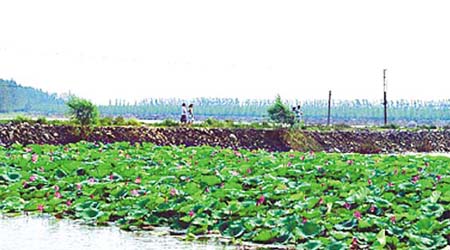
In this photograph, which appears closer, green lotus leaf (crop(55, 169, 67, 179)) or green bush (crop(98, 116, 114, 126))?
green lotus leaf (crop(55, 169, 67, 179))

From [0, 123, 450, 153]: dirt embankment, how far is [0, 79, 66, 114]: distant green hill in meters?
32.4

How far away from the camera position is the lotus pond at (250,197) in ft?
31.5

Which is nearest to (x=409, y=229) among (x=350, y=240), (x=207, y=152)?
(x=350, y=240)

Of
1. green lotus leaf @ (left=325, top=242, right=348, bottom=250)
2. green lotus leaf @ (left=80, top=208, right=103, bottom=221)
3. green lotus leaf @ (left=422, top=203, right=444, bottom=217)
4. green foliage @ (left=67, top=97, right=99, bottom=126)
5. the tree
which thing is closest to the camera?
green lotus leaf @ (left=325, top=242, right=348, bottom=250)

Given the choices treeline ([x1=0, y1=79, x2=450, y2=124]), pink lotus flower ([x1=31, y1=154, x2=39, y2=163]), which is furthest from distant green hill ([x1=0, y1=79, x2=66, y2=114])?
pink lotus flower ([x1=31, y1=154, x2=39, y2=163])

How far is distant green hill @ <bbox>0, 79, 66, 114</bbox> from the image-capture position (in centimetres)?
6719

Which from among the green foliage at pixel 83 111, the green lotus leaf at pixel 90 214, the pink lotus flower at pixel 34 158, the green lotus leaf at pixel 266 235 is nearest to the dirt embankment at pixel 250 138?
the green foliage at pixel 83 111

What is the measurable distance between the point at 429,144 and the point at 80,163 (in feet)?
95.8

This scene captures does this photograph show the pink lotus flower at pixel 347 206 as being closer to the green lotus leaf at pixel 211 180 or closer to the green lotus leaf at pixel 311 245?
the green lotus leaf at pixel 311 245

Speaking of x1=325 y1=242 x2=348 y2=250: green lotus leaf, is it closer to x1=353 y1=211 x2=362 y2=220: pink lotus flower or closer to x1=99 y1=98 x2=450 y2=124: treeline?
x1=353 y1=211 x2=362 y2=220: pink lotus flower

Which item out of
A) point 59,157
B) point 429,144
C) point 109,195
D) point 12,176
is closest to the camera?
point 109,195

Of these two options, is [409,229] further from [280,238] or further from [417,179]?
[417,179]

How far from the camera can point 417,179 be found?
13.2 metres

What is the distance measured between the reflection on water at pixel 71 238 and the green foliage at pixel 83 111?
651 inches
